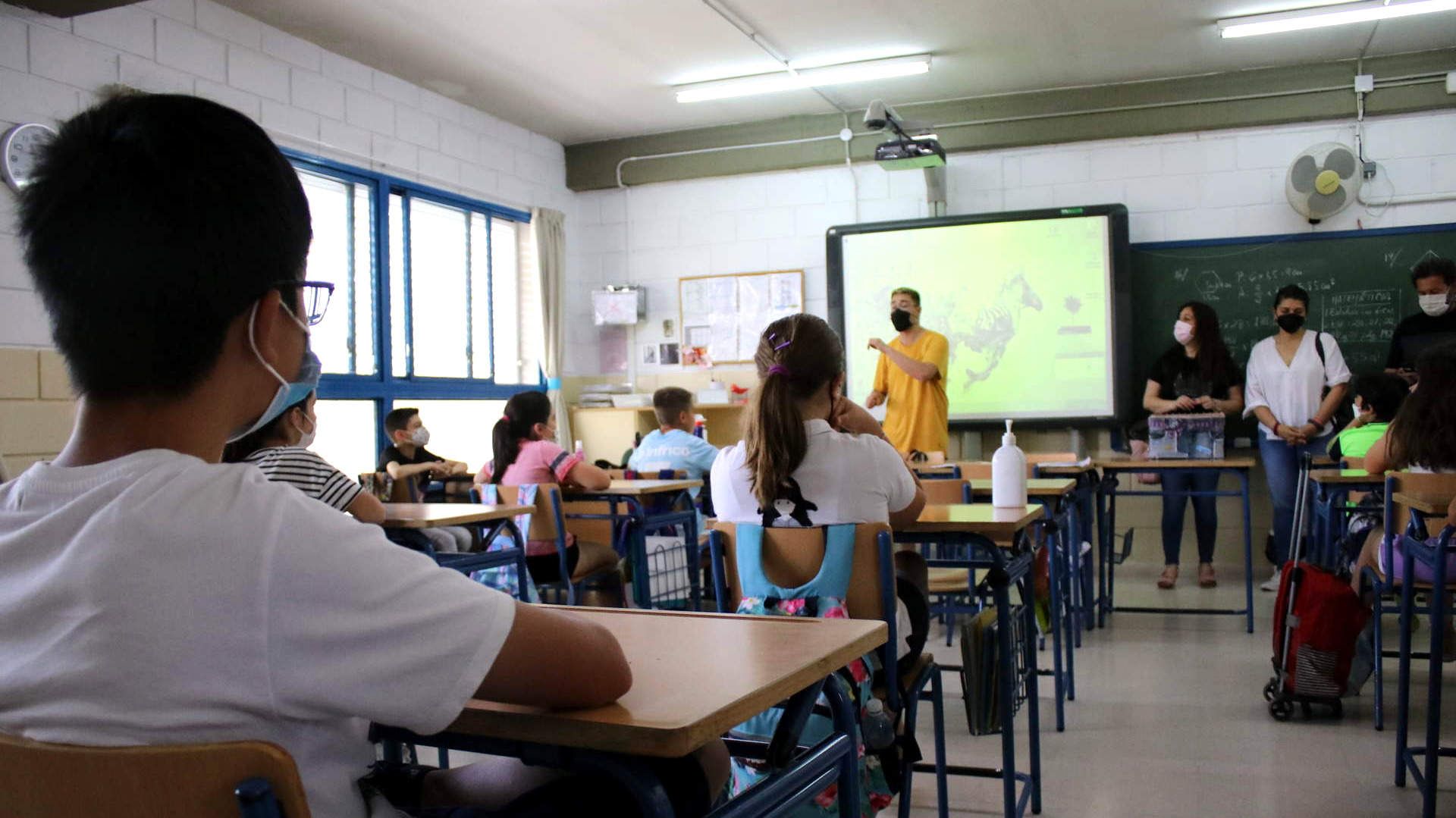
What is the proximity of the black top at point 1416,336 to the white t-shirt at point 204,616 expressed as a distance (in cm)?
615

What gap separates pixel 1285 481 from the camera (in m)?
6.06

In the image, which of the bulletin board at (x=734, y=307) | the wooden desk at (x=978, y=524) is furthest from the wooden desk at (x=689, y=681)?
the bulletin board at (x=734, y=307)

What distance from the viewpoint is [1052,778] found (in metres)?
3.03

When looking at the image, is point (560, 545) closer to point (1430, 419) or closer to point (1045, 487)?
point (1045, 487)

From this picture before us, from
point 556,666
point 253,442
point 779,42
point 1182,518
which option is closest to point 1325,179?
point 1182,518

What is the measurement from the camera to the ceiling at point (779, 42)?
18.2 feet

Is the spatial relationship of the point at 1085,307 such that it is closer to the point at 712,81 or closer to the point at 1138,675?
the point at 712,81

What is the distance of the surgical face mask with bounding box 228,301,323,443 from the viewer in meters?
0.92

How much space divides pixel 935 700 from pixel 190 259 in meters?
1.96

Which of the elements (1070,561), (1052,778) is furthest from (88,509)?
(1070,561)

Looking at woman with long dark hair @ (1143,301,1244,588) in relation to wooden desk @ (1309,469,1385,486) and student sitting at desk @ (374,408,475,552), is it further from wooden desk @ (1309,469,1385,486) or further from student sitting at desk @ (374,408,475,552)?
student sitting at desk @ (374,408,475,552)

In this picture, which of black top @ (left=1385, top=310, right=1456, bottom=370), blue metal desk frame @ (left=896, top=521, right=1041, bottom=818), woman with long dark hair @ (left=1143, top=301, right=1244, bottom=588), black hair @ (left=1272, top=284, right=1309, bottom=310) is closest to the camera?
blue metal desk frame @ (left=896, top=521, right=1041, bottom=818)

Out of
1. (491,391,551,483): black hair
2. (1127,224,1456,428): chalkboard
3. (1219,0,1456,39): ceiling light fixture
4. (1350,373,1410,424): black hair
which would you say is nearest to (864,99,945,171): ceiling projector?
(1127,224,1456,428): chalkboard

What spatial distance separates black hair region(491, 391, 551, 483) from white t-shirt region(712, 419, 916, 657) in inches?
102
